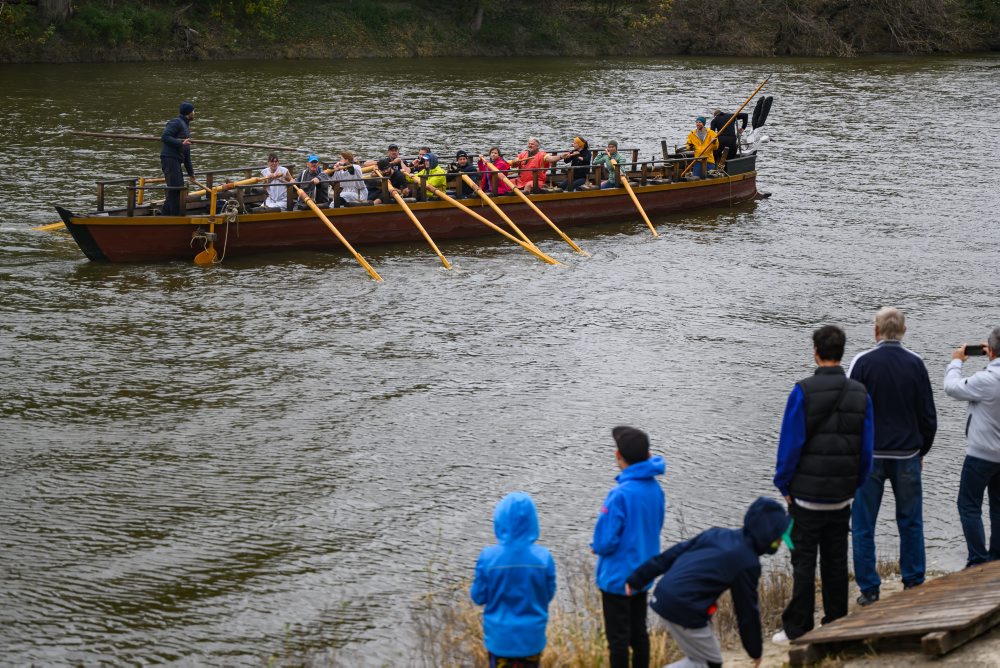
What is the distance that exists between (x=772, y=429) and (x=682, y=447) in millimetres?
1067

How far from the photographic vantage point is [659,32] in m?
52.6

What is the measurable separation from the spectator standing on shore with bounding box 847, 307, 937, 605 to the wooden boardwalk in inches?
15.8

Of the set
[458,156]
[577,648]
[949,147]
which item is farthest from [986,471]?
[949,147]

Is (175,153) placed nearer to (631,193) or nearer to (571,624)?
(631,193)

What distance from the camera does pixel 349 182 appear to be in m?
18.9

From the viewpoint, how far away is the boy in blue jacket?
590cm

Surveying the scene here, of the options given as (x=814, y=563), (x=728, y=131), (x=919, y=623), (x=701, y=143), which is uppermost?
(x=728, y=131)

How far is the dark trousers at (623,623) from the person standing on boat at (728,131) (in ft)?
59.4

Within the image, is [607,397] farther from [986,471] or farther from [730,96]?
[730,96]

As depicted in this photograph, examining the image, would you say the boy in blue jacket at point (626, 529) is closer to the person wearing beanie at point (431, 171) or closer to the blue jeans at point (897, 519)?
the blue jeans at point (897, 519)

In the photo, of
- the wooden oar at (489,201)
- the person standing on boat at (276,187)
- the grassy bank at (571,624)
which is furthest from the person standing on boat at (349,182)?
the grassy bank at (571,624)

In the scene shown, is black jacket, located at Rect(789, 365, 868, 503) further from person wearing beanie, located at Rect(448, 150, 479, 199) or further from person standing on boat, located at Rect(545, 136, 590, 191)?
person standing on boat, located at Rect(545, 136, 590, 191)

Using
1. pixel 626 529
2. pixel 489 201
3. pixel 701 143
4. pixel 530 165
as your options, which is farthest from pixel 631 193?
pixel 626 529

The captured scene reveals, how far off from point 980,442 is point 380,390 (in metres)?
7.21
